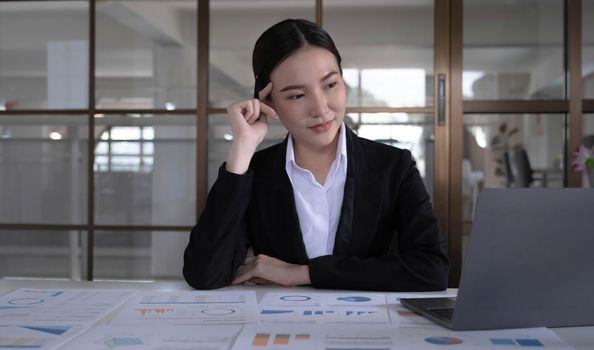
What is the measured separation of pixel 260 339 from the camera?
911 millimetres

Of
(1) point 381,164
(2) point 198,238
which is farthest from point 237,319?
(1) point 381,164

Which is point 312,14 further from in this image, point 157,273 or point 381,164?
point 381,164

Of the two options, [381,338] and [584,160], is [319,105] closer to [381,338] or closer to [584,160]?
[381,338]

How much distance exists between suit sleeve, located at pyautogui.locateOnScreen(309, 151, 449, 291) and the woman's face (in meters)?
0.24

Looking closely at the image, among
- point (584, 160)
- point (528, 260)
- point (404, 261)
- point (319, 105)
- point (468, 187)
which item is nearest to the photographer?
point (528, 260)

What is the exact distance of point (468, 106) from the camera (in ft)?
10.8

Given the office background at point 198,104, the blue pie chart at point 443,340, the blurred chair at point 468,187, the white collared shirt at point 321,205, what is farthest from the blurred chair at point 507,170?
the blue pie chart at point 443,340

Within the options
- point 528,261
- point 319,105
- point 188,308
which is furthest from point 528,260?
point 319,105

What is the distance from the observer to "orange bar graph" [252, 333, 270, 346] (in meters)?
0.89

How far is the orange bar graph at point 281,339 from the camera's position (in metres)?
0.90

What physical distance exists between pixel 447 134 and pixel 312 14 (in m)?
0.94

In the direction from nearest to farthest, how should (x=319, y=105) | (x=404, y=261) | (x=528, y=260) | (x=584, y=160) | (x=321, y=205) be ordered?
(x=528, y=260)
(x=404, y=261)
(x=319, y=105)
(x=321, y=205)
(x=584, y=160)

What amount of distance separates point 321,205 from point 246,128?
28cm

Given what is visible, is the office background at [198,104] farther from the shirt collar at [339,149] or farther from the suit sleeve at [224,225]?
the suit sleeve at [224,225]
